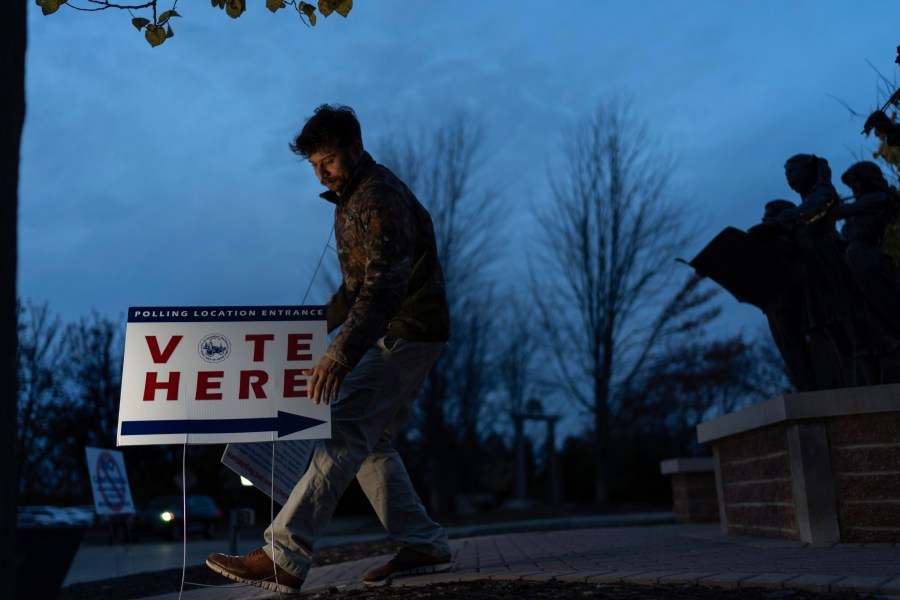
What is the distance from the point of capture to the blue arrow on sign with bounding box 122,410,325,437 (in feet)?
11.6

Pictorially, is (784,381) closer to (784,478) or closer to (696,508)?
(696,508)

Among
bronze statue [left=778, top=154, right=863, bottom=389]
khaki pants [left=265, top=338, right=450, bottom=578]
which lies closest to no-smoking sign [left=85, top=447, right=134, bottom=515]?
khaki pants [left=265, top=338, right=450, bottom=578]

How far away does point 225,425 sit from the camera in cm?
358

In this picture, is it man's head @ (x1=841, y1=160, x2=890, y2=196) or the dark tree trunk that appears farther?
man's head @ (x1=841, y1=160, x2=890, y2=196)

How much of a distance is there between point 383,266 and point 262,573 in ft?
4.37

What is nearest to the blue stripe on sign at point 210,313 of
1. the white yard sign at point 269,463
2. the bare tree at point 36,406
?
the white yard sign at point 269,463

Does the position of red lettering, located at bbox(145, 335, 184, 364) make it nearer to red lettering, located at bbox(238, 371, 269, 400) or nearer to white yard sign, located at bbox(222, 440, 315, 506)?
red lettering, located at bbox(238, 371, 269, 400)

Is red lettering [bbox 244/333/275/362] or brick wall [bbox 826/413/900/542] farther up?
red lettering [bbox 244/333/275/362]

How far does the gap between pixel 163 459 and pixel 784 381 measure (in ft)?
84.9

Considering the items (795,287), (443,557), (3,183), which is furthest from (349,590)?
(795,287)

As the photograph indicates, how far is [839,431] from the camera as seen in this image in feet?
18.2

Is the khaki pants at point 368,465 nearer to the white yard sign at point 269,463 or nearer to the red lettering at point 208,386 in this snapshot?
the white yard sign at point 269,463

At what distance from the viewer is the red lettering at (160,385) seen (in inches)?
141

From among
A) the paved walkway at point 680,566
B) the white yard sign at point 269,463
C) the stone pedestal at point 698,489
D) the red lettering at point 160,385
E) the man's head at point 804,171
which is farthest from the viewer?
the stone pedestal at point 698,489
